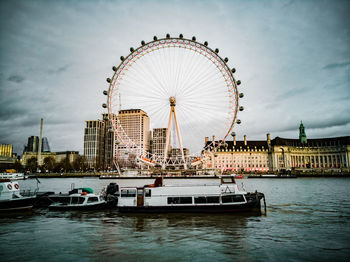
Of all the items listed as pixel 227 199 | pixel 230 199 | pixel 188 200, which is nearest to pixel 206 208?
pixel 188 200

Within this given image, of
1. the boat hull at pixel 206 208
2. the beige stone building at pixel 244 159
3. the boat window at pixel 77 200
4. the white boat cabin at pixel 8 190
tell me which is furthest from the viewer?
the beige stone building at pixel 244 159

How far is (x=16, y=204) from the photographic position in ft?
101

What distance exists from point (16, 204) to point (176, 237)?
21.6 metres

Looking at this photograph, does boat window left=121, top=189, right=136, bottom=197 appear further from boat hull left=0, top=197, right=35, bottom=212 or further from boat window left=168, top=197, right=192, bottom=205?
boat hull left=0, top=197, right=35, bottom=212

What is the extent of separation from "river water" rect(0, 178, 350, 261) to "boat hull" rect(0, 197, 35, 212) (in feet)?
5.38

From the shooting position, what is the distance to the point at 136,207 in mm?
29500

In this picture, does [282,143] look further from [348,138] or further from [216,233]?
[216,233]

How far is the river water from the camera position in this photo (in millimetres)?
15969

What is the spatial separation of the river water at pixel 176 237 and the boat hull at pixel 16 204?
1640mm

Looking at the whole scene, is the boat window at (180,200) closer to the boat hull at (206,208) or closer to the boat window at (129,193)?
the boat hull at (206,208)

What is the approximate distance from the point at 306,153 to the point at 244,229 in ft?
656

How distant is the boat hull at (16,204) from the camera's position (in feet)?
98.9

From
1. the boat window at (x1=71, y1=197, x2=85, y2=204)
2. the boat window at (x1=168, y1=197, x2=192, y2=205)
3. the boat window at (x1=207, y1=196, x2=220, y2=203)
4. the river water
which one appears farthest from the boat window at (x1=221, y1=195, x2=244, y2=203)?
the boat window at (x1=71, y1=197, x2=85, y2=204)

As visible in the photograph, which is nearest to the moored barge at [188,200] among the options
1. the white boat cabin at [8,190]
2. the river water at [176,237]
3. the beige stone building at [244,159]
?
the river water at [176,237]
